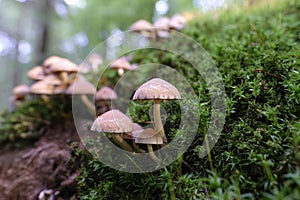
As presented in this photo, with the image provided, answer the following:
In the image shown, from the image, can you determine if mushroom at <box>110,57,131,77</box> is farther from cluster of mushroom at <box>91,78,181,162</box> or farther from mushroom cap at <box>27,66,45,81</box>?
cluster of mushroom at <box>91,78,181,162</box>

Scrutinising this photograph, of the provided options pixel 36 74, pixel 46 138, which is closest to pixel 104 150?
pixel 46 138

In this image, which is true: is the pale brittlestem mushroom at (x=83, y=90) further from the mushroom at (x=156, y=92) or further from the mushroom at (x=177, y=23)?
the mushroom at (x=177, y=23)

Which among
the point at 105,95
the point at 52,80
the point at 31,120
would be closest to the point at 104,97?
the point at 105,95

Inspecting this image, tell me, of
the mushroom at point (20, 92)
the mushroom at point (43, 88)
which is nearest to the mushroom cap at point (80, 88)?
the mushroom at point (43, 88)

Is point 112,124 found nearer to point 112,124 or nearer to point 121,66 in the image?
point 112,124

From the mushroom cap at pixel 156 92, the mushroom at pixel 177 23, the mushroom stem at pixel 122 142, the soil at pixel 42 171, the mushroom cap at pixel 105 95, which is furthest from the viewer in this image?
the mushroom at pixel 177 23

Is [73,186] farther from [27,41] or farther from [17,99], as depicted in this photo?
Result: [27,41]

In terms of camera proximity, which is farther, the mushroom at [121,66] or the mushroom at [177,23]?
the mushroom at [177,23]
